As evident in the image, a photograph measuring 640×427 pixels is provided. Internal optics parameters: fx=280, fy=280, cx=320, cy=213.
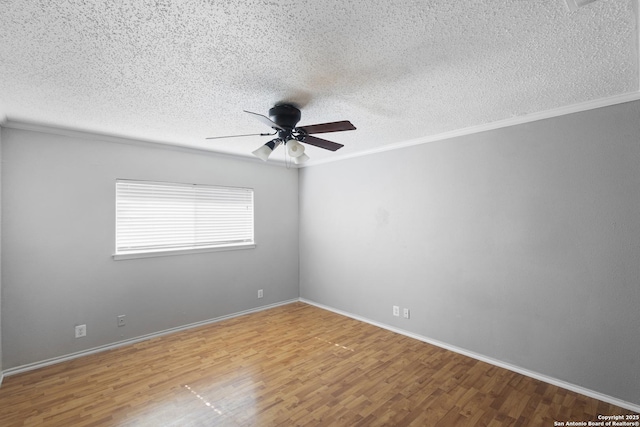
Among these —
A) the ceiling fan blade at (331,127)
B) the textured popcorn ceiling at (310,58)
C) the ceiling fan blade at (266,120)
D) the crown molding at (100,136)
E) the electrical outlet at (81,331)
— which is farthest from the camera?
the electrical outlet at (81,331)

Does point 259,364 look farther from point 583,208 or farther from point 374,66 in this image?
point 583,208

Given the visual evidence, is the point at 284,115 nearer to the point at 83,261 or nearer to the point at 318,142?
the point at 318,142

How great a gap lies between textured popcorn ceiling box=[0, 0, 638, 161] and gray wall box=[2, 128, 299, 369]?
527 mm

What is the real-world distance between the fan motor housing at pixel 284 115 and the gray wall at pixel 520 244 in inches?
71.3

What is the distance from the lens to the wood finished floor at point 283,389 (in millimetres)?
2070

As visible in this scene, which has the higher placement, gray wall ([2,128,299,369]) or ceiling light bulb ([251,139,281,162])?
ceiling light bulb ([251,139,281,162])

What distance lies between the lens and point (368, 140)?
3516 mm

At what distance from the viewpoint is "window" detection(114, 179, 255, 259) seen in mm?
3373

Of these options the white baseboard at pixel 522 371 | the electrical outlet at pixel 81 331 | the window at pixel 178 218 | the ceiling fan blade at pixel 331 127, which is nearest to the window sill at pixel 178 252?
the window at pixel 178 218

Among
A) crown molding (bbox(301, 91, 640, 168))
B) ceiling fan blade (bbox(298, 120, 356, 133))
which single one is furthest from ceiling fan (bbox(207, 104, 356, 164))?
crown molding (bbox(301, 91, 640, 168))

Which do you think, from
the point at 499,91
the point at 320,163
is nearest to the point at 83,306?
the point at 320,163

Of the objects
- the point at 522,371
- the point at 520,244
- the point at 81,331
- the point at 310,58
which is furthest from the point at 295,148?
the point at 81,331

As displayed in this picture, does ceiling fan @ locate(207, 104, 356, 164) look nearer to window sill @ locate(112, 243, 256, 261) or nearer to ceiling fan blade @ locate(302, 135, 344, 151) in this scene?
ceiling fan blade @ locate(302, 135, 344, 151)

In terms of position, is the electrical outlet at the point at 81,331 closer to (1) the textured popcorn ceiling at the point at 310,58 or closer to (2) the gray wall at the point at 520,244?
(1) the textured popcorn ceiling at the point at 310,58
